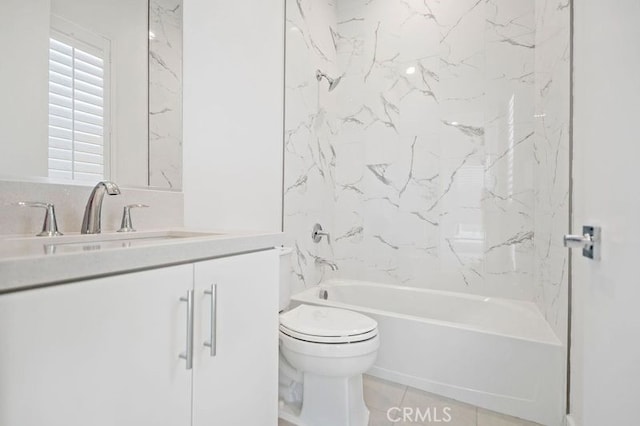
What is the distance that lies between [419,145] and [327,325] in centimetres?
169

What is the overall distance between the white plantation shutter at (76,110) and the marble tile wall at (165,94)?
0.19 meters

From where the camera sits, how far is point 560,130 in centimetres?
163

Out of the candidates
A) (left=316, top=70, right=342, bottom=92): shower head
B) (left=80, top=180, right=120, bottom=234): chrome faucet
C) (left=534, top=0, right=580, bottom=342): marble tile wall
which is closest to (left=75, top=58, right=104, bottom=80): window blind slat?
(left=80, top=180, right=120, bottom=234): chrome faucet

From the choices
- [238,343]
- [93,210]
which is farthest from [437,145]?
[93,210]

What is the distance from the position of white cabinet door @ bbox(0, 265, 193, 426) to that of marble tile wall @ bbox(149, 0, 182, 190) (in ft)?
2.68

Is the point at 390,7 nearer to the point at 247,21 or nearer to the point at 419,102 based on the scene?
the point at 419,102

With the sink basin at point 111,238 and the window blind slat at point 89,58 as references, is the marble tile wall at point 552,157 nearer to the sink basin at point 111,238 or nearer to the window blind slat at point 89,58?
the sink basin at point 111,238

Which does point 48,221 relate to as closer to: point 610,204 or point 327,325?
point 327,325

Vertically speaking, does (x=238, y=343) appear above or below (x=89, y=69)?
below

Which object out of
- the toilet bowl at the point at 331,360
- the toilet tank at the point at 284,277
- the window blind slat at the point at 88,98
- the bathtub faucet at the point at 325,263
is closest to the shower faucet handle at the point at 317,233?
the bathtub faucet at the point at 325,263

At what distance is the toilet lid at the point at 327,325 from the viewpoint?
1.43 meters

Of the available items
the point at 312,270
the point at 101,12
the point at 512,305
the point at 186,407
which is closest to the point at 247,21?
the point at 101,12

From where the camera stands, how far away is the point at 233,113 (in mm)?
1755

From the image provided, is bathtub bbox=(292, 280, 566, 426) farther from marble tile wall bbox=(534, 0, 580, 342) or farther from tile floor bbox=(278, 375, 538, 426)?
marble tile wall bbox=(534, 0, 580, 342)
